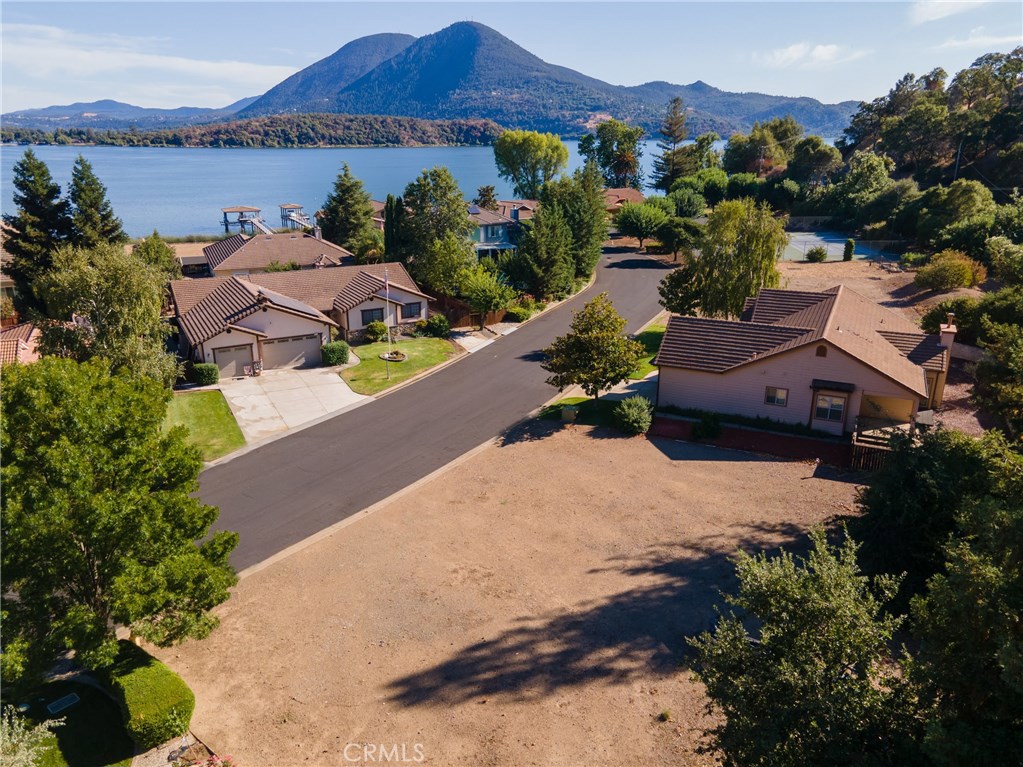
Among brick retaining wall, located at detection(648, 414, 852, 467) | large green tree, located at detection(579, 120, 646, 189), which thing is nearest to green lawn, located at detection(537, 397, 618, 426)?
brick retaining wall, located at detection(648, 414, 852, 467)

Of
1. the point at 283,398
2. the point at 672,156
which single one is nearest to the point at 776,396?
the point at 283,398

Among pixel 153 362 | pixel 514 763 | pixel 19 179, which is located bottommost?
pixel 514 763

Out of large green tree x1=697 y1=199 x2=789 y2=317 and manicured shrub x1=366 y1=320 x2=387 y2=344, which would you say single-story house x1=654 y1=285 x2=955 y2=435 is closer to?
large green tree x1=697 y1=199 x2=789 y2=317

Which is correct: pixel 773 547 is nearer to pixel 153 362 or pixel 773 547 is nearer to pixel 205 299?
Result: pixel 153 362

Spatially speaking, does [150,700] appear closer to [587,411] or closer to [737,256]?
[587,411]

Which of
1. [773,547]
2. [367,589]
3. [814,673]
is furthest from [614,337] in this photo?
[814,673]

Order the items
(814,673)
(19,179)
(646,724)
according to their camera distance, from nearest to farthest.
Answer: (814,673), (646,724), (19,179)

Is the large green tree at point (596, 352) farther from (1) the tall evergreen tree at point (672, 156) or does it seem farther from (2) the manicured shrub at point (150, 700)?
(1) the tall evergreen tree at point (672, 156)
